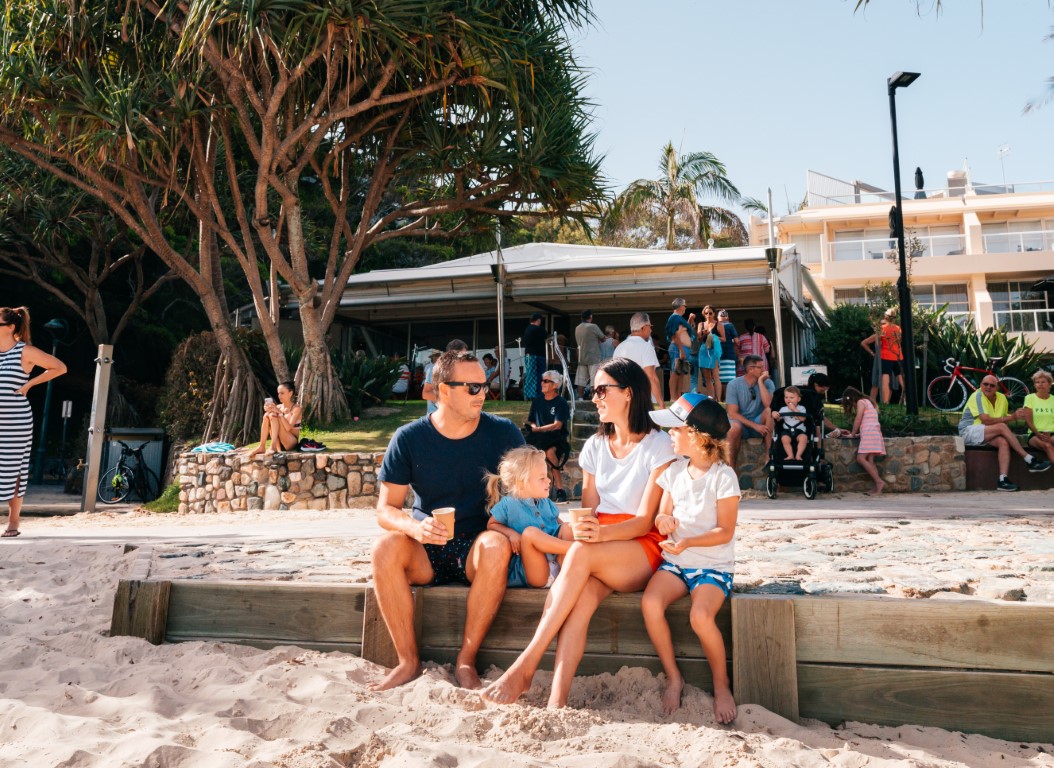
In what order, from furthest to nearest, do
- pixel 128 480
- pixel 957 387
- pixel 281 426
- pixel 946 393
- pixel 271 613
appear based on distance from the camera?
pixel 946 393, pixel 957 387, pixel 128 480, pixel 281 426, pixel 271 613

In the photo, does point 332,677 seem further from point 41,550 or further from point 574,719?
point 41,550

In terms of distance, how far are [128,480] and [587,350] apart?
768 cm

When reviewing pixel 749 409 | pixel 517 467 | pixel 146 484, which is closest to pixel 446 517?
pixel 517 467

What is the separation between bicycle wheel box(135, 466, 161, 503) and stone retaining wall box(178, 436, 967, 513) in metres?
3.83

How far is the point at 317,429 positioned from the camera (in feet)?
39.3

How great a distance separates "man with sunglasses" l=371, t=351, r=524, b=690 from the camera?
319cm

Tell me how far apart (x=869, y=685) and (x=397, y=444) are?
6.63 ft

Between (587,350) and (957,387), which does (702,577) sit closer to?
(587,350)

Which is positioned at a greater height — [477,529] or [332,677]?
[477,529]

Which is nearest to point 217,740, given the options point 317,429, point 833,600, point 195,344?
point 833,600

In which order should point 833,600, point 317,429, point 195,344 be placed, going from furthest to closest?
point 195,344, point 317,429, point 833,600

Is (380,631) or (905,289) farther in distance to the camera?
(905,289)

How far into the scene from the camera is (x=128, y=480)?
513 inches

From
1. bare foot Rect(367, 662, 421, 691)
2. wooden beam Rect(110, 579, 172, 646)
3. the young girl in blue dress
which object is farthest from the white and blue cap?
wooden beam Rect(110, 579, 172, 646)
